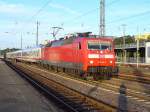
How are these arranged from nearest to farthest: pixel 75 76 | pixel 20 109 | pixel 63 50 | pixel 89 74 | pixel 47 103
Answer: pixel 20 109 → pixel 47 103 → pixel 89 74 → pixel 75 76 → pixel 63 50

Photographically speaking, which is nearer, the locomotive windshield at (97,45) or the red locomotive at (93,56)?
the red locomotive at (93,56)

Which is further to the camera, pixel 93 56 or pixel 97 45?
pixel 97 45

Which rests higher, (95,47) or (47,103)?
(95,47)

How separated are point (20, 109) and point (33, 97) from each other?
3906 mm

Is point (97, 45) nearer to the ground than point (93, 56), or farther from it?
farther from it

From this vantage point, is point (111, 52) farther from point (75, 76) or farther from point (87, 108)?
point (87, 108)

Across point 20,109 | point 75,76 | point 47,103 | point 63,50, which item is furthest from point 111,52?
point 20,109

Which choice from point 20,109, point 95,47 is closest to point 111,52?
point 95,47

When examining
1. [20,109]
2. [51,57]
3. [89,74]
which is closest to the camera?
[20,109]

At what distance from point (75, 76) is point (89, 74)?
3.97 metres

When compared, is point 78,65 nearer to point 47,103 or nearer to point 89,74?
point 89,74

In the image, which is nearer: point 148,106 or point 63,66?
point 148,106

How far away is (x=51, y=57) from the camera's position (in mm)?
40188

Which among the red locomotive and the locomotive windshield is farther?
the locomotive windshield
